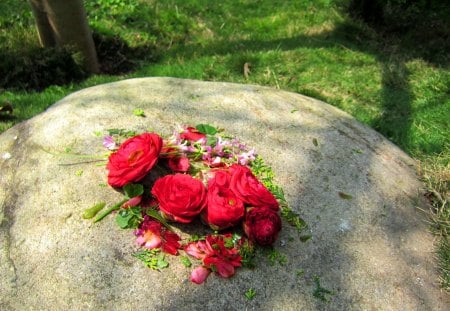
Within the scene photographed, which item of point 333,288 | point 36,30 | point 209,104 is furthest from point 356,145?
point 36,30

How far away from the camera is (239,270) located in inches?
98.4

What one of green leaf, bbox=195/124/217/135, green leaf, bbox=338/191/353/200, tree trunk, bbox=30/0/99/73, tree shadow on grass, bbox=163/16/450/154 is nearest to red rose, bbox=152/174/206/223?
green leaf, bbox=195/124/217/135

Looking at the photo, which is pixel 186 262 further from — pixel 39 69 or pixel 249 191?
pixel 39 69

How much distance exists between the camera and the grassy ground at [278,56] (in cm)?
549

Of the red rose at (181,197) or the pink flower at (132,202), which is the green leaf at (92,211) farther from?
the red rose at (181,197)

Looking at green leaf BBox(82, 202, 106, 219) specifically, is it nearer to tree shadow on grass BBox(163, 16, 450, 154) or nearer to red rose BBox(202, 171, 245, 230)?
red rose BBox(202, 171, 245, 230)

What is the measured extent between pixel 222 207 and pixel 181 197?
0.71 ft

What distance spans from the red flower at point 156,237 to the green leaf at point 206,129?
89cm

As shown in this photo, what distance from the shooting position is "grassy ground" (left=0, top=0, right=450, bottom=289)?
5.49 metres

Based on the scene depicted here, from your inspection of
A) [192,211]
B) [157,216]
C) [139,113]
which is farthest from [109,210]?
[139,113]

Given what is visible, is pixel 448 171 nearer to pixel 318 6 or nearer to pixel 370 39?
pixel 370 39

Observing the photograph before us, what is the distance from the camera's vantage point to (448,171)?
377cm

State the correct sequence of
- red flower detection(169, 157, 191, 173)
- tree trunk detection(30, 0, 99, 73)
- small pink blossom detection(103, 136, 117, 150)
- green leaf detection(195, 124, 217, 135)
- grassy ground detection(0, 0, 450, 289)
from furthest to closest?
tree trunk detection(30, 0, 99, 73), grassy ground detection(0, 0, 450, 289), green leaf detection(195, 124, 217, 135), small pink blossom detection(103, 136, 117, 150), red flower detection(169, 157, 191, 173)

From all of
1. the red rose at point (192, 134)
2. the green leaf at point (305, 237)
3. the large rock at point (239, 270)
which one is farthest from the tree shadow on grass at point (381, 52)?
the green leaf at point (305, 237)
